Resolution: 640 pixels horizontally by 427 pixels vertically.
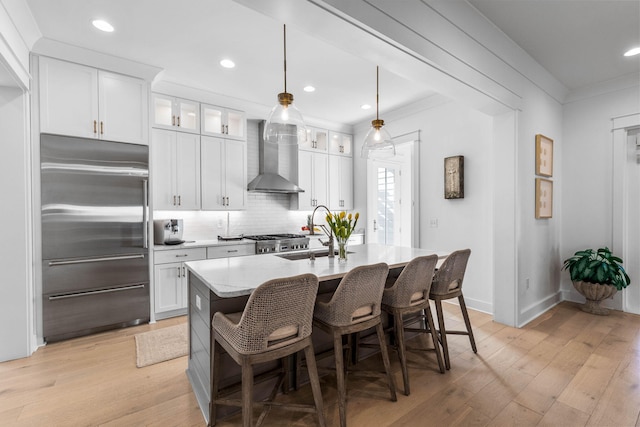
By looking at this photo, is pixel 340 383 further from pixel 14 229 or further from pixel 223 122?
pixel 223 122

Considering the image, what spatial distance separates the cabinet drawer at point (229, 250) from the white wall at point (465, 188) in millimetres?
2498

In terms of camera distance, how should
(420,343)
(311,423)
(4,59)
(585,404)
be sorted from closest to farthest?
(311,423) → (585,404) → (4,59) → (420,343)

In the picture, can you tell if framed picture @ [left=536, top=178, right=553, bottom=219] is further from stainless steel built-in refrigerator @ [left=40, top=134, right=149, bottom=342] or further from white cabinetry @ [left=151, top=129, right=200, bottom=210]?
stainless steel built-in refrigerator @ [left=40, top=134, right=149, bottom=342]

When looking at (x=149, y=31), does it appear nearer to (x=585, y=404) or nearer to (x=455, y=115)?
(x=455, y=115)

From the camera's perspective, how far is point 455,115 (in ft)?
13.5

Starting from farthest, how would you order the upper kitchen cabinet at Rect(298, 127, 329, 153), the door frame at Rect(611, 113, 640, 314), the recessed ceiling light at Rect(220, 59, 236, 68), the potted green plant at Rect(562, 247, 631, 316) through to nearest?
the upper kitchen cabinet at Rect(298, 127, 329, 153) → the door frame at Rect(611, 113, 640, 314) → the potted green plant at Rect(562, 247, 631, 316) → the recessed ceiling light at Rect(220, 59, 236, 68)

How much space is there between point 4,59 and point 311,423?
10.7ft

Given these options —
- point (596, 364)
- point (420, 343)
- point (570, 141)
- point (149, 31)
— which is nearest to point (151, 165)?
point (149, 31)

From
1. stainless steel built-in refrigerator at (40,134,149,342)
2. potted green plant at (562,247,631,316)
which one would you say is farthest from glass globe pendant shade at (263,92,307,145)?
potted green plant at (562,247,631,316)

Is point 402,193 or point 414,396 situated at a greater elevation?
point 402,193

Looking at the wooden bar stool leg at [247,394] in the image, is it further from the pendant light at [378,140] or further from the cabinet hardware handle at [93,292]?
the cabinet hardware handle at [93,292]

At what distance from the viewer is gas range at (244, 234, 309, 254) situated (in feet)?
13.9

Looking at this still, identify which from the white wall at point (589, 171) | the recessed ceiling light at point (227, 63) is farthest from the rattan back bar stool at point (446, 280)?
the recessed ceiling light at point (227, 63)

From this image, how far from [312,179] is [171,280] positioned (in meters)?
2.72
